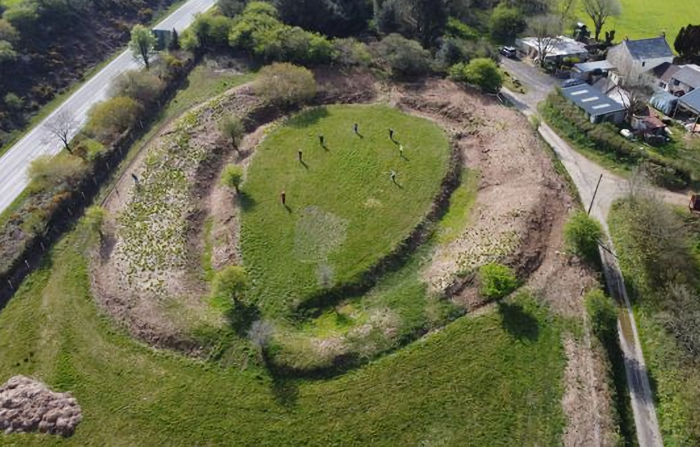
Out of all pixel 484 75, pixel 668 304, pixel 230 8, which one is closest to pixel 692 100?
pixel 484 75

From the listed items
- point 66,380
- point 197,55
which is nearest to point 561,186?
point 66,380

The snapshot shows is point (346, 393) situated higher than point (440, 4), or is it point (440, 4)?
point (440, 4)

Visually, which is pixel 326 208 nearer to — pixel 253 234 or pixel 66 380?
pixel 253 234

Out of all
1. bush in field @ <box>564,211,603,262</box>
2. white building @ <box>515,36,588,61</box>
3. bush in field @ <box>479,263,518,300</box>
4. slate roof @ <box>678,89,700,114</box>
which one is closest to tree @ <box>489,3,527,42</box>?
white building @ <box>515,36,588,61</box>

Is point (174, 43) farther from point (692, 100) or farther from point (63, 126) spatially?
point (692, 100)

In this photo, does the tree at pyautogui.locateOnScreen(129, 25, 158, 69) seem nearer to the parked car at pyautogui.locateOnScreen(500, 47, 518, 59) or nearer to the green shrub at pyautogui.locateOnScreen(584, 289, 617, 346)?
the parked car at pyautogui.locateOnScreen(500, 47, 518, 59)

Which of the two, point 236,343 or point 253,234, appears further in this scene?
point 253,234

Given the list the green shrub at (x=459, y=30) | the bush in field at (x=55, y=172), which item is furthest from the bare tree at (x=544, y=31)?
the bush in field at (x=55, y=172)
